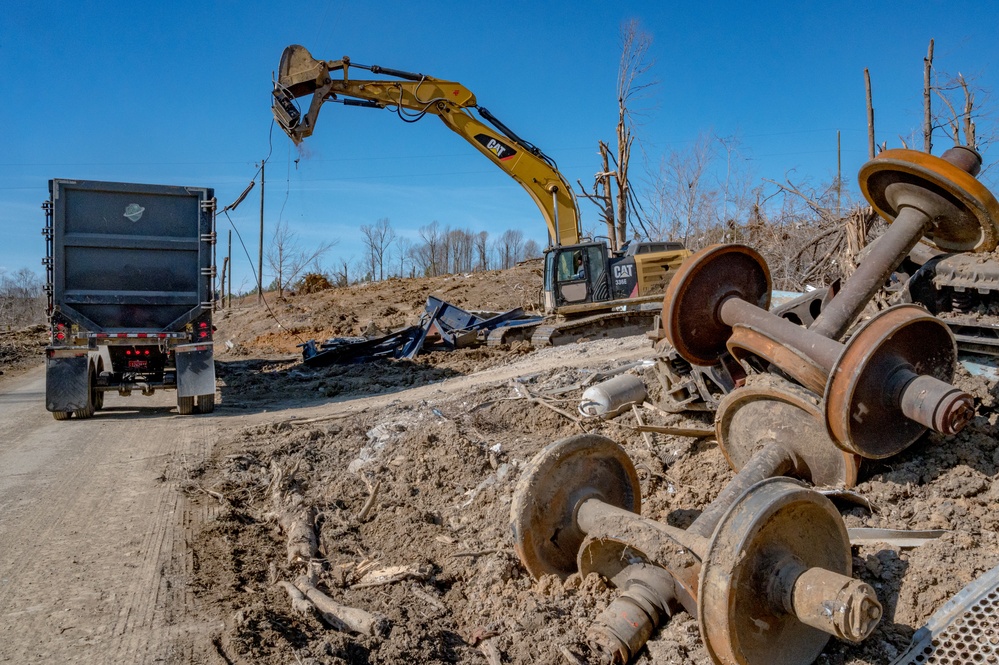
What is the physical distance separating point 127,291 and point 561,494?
8.66 m

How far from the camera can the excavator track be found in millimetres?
14328

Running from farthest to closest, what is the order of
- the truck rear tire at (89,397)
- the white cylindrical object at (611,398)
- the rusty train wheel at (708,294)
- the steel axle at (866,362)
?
the truck rear tire at (89,397)
the white cylindrical object at (611,398)
the rusty train wheel at (708,294)
the steel axle at (866,362)

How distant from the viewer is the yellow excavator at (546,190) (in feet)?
46.3

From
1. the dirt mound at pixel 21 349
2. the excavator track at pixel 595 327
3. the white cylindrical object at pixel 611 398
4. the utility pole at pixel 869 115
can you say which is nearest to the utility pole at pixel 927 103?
the utility pole at pixel 869 115

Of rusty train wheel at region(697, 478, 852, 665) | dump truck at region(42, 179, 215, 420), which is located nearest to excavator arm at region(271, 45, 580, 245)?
dump truck at region(42, 179, 215, 420)

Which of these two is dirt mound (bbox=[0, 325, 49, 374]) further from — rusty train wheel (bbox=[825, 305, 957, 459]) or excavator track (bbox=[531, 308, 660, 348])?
rusty train wheel (bbox=[825, 305, 957, 459])

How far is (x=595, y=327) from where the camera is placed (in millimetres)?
14602

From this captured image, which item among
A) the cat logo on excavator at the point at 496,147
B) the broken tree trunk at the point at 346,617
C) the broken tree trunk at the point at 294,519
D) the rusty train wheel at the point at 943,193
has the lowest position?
the broken tree trunk at the point at 346,617

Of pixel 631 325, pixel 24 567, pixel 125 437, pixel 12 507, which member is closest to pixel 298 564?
pixel 24 567

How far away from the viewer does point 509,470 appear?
557 cm

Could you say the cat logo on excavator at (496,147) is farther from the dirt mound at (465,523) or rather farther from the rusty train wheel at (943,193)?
the rusty train wheel at (943,193)

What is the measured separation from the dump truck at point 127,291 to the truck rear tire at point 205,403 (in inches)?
0.6

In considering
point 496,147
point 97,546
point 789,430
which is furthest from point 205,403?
point 496,147

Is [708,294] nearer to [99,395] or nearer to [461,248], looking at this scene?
[99,395]
